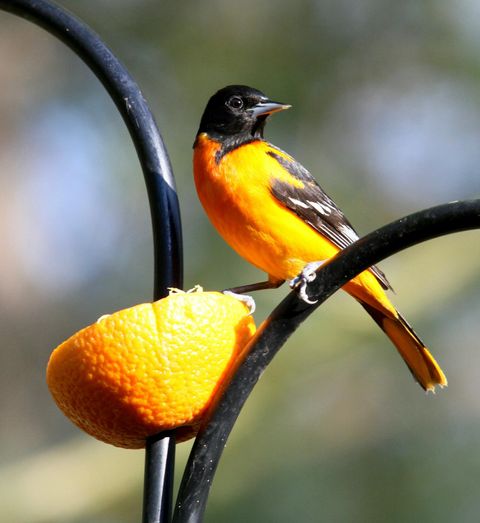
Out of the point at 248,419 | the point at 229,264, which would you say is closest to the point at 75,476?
the point at 248,419

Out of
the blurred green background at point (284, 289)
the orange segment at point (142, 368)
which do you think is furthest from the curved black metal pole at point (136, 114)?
the blurred green background at point (284, 289)

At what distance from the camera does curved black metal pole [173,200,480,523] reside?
1.66 metres

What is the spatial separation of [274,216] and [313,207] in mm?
260

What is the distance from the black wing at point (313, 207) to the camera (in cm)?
326

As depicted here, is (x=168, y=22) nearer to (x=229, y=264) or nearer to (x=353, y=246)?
(x=229, y=264)

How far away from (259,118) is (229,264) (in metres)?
2.30

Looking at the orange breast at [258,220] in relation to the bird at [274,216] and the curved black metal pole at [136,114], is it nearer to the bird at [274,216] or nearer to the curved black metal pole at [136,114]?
the bird at [274,216]

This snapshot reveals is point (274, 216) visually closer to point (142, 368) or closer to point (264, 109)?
point (264, 109)

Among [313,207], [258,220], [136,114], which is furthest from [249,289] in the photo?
[136,114]

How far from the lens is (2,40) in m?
7.39

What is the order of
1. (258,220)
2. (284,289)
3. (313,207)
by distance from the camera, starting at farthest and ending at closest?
(284,289) → (313,207) → (258,220)

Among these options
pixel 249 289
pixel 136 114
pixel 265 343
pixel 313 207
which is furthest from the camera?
pixel 313 207

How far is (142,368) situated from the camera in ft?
5.89

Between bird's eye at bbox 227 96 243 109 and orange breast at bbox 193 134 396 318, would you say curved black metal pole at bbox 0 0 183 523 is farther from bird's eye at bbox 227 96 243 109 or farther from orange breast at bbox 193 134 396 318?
bird's eye at bbox 227 96 243 109
